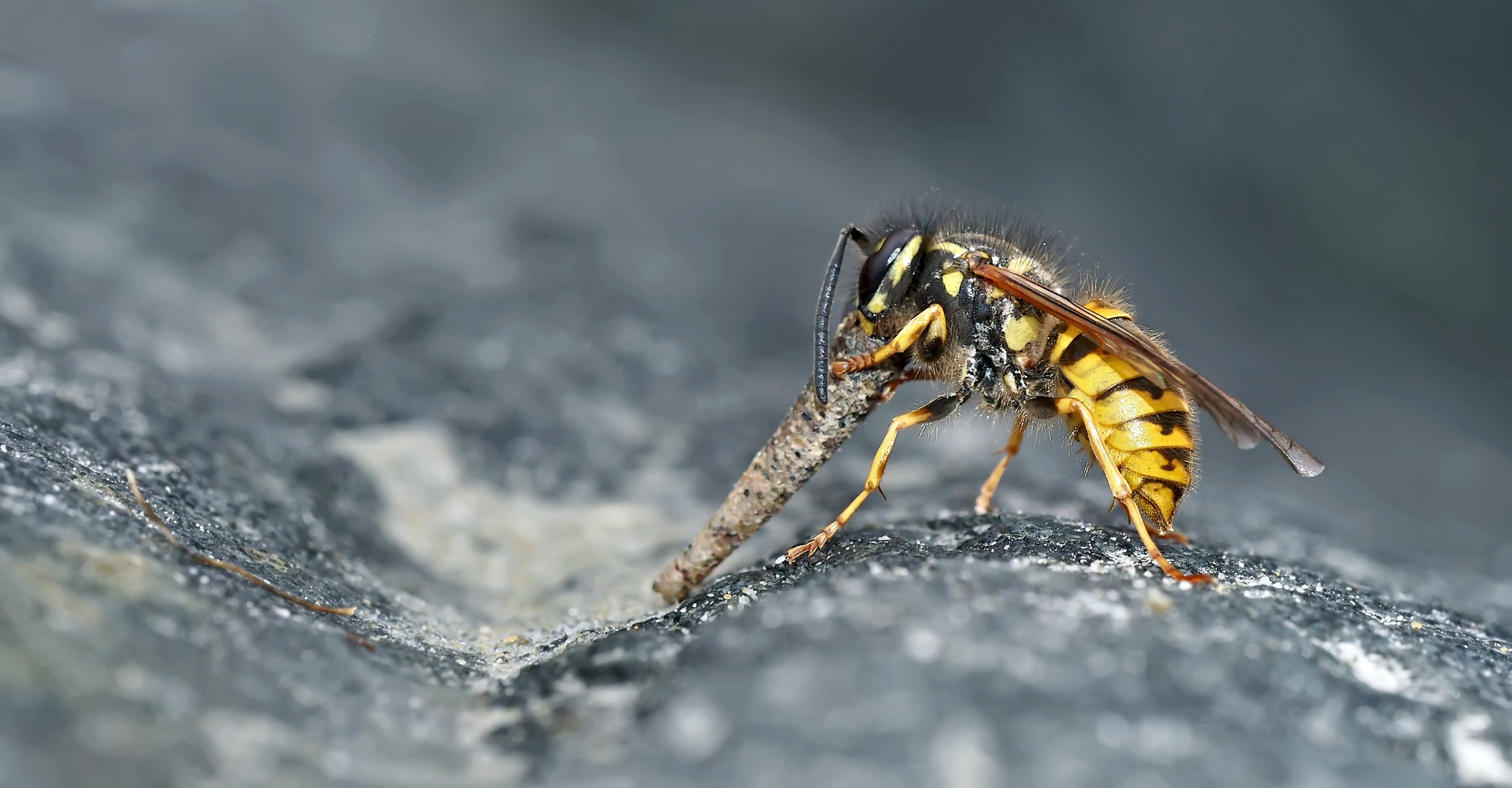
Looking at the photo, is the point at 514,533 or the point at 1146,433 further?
the point at 514,533

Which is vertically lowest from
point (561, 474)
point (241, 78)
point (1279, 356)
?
point (561, 474)

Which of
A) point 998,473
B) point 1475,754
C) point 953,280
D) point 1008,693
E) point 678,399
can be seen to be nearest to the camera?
point 1008,693

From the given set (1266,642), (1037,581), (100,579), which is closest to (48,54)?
(100,579)

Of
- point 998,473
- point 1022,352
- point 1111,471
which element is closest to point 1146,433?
point 1111,471

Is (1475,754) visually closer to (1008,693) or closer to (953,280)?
(1008,693)

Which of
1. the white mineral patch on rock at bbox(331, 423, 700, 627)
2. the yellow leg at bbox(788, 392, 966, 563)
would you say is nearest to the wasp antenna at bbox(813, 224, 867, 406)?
the yellow leg at bbox(788, 392, 966, 563)

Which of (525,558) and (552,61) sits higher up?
(552,61)

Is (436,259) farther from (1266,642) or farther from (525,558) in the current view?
(1266,642)

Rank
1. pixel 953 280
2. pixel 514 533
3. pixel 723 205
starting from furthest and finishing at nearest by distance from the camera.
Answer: pixel 723 205
pixel 514 533
pixel 953 280
